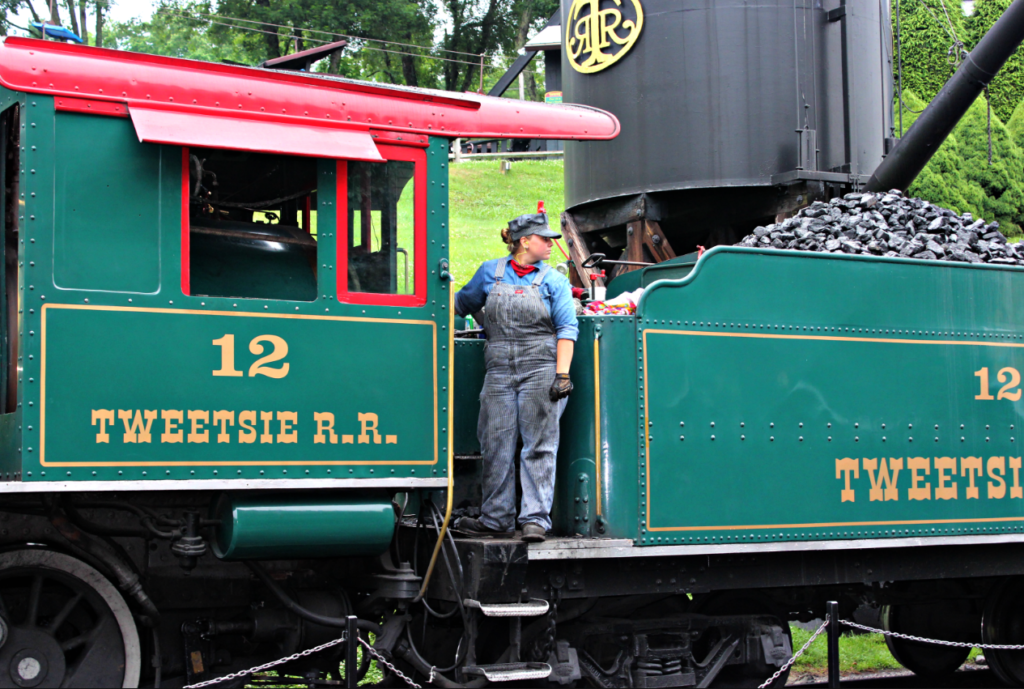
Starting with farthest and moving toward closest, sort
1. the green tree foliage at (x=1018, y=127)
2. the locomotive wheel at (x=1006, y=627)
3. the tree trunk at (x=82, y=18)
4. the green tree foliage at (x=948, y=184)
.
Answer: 1. the tree trunk at (x=82, y=18)
2. the green tree foliage at (x=1018, y=127)
3. the green tree foliage at (x=948, y=184)
4. the locomotive wheel at (x=1006, y=627)

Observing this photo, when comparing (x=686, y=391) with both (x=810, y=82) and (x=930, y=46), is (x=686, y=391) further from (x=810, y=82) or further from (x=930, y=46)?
(x=930, y=46)

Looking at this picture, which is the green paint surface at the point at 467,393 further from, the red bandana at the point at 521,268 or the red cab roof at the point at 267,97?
the red cab roof at the point at 267,97

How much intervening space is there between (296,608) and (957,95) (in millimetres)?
5392

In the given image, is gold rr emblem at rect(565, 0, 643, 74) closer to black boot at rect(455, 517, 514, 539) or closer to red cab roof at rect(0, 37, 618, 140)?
red cab roof at rect(0, 37, 618, 140)

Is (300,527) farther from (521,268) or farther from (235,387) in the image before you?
(521,268)

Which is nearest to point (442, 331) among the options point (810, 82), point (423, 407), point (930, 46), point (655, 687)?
point (423, 407)

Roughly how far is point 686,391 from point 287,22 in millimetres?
39461

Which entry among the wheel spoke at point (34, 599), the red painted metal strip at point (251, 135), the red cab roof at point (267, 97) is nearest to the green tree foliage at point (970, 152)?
the red cab roof at point (267, 97)

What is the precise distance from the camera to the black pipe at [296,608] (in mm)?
4715

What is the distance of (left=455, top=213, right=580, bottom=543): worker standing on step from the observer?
502 centimetres

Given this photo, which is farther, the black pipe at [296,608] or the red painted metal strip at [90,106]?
the black pipe at [296,608]

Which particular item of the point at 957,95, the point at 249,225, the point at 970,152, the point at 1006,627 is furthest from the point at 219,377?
the point at 970,152

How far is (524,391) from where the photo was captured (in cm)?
504

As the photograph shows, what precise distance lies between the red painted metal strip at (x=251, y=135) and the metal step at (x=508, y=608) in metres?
2.09
